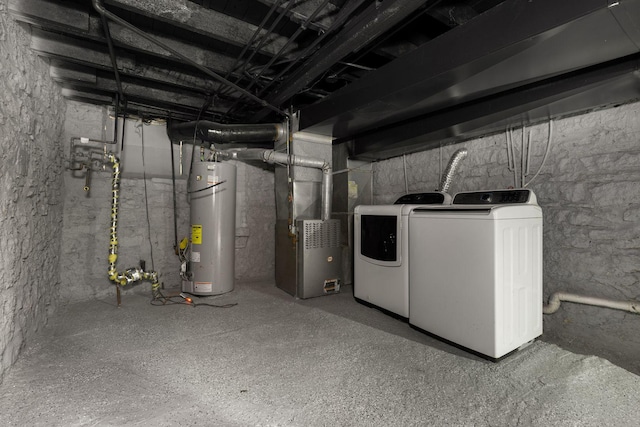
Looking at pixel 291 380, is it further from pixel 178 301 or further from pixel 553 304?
pixel 553 304

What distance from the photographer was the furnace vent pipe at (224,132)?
288cm

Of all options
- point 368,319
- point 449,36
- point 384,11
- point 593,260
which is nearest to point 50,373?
point 368,319

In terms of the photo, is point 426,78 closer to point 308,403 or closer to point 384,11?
point 384,11

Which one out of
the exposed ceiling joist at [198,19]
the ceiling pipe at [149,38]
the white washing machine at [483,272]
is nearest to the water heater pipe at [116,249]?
the ceiling pipe at [149,38]

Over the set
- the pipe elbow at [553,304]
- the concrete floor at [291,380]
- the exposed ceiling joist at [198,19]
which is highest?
the exposed ceiling joist at [198,19]

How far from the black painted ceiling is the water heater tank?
2.56 ft

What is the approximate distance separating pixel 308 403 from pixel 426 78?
192cm

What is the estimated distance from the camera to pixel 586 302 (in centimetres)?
188

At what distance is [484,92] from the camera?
1.90 m

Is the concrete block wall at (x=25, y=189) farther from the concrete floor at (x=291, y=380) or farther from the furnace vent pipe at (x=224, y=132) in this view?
the furnace vent pipe at (x=224, y=132)

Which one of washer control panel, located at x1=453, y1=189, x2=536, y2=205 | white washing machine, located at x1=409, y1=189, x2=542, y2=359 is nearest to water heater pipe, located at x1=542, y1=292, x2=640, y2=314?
white washing machine, located at x1=409, y1=189, x2=542, y2=359

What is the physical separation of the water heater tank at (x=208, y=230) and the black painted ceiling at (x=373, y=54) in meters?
0.78

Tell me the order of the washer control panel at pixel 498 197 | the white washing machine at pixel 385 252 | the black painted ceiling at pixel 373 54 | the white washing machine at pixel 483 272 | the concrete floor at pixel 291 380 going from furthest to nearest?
the white washing machine at pixel 385 252 < the washer control panel at pixel 498 197 < the white washing machine at pixel 483 272 < the black painted ceiling at pixel 373 54 < the concrete floor at pixel 291 380

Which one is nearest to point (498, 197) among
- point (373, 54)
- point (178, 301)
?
point (373, 54)
